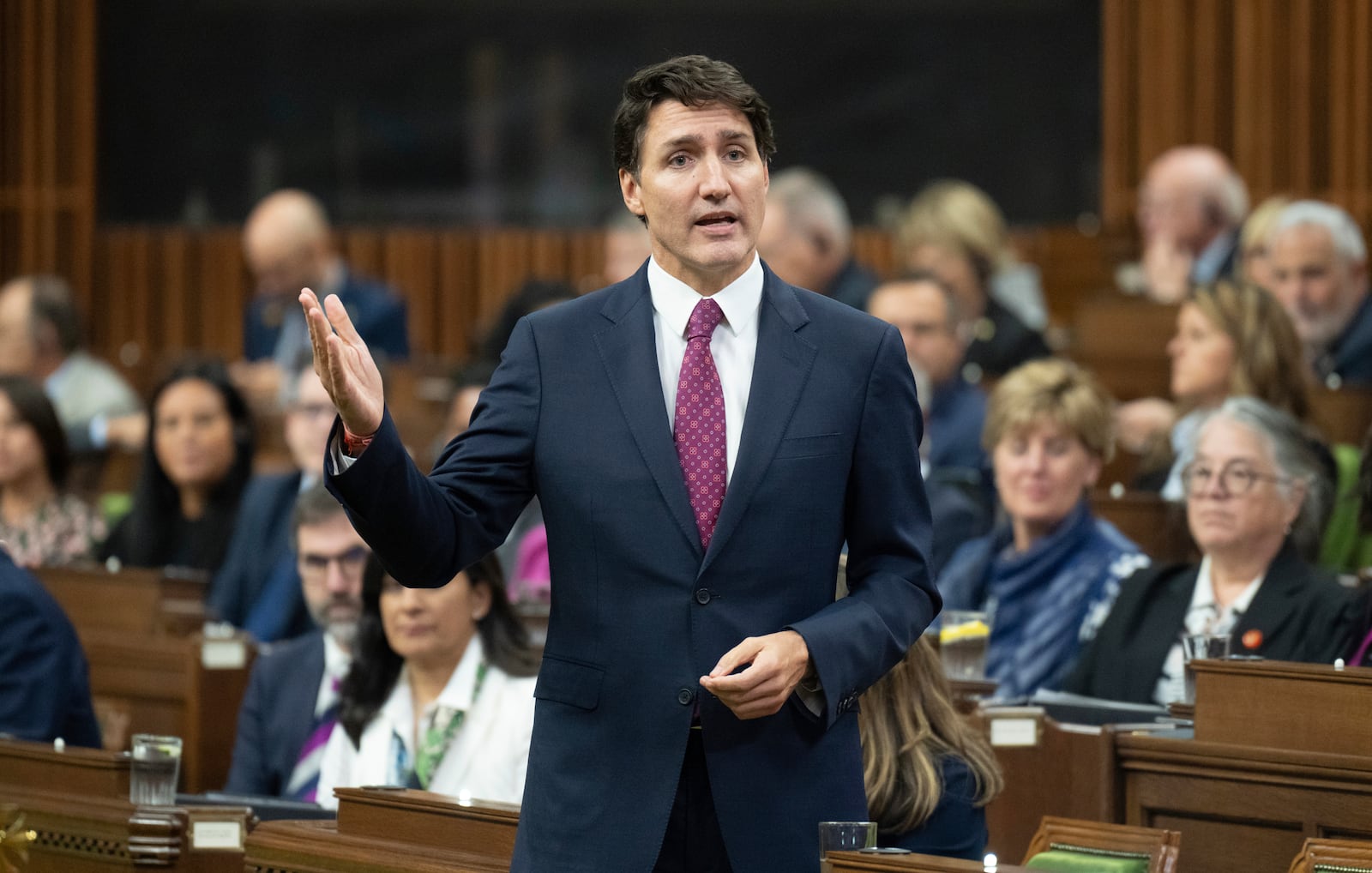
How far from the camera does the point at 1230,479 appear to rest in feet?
11.7

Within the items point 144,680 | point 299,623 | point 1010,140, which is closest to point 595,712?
point 144,680

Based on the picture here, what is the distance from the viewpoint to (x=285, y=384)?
21.3ft

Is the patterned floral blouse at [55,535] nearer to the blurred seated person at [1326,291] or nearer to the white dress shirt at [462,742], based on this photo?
the white dress shirt at [462,742]

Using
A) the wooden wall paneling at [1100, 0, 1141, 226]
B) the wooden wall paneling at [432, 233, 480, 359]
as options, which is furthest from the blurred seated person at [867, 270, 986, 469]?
the wooden wall paneling at [432, 233, 480, 359]

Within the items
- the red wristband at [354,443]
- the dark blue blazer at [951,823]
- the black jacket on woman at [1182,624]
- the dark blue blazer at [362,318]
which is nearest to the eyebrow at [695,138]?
the red wristband at [354,443]

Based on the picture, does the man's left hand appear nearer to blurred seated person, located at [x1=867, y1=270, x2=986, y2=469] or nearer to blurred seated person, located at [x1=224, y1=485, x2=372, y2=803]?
blurred seated person, located at [x1=224, y1=485, x2=372, y2=803]

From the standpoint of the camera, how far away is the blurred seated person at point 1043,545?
388cm

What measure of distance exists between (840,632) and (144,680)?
8.79 ft

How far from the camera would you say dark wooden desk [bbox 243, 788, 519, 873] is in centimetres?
243

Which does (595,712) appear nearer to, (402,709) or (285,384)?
(402,709)

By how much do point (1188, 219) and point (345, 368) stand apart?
4854 mm

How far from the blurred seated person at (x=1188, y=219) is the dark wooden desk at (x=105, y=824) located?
3953 mm

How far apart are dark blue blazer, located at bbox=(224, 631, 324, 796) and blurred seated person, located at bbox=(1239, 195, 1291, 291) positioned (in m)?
2.84

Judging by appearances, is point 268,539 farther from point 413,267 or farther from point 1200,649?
point 413,267
